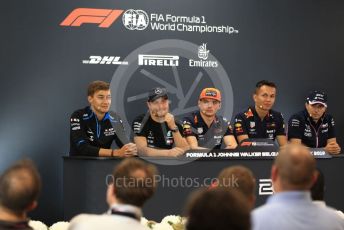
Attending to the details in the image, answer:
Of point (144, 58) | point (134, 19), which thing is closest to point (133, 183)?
point (144, 58)

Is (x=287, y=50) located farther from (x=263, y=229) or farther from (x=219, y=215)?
(x=219, y=215)

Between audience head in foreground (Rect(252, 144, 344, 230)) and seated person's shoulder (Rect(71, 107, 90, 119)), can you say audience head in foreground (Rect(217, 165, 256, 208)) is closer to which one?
audience head in foreground (Rect(252, 144, 344, 230))

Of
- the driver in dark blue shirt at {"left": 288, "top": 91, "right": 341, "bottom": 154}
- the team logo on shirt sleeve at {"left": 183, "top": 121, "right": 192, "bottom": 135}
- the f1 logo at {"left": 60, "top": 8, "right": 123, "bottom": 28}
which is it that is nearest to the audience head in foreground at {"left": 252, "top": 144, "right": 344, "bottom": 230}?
the team logo on shirt sleeve at {"left": 183, "top": 121, "right": 192, "bottom": 135}

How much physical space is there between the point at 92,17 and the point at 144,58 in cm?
79

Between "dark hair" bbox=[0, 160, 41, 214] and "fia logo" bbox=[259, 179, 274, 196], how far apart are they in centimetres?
321

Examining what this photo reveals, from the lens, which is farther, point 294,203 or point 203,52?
point 203,52

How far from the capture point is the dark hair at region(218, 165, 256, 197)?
8.42 feet

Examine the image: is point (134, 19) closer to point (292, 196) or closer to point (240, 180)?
point (240, 180)

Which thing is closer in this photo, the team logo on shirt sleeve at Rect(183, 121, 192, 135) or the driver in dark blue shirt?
the team logo on shirt sleeve at Rect(183, 121, 192, 135)

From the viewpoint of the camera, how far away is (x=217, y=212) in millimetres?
1617

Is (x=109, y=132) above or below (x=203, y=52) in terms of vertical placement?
below

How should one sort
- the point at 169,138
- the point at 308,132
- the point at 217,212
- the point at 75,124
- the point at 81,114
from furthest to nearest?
the point at 308,132, the point at 169,138, the point at 81,114, the point at 75,124, the point at 217,212

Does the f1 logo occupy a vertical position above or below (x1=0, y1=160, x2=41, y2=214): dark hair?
above

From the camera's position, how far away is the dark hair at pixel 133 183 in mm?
2297
